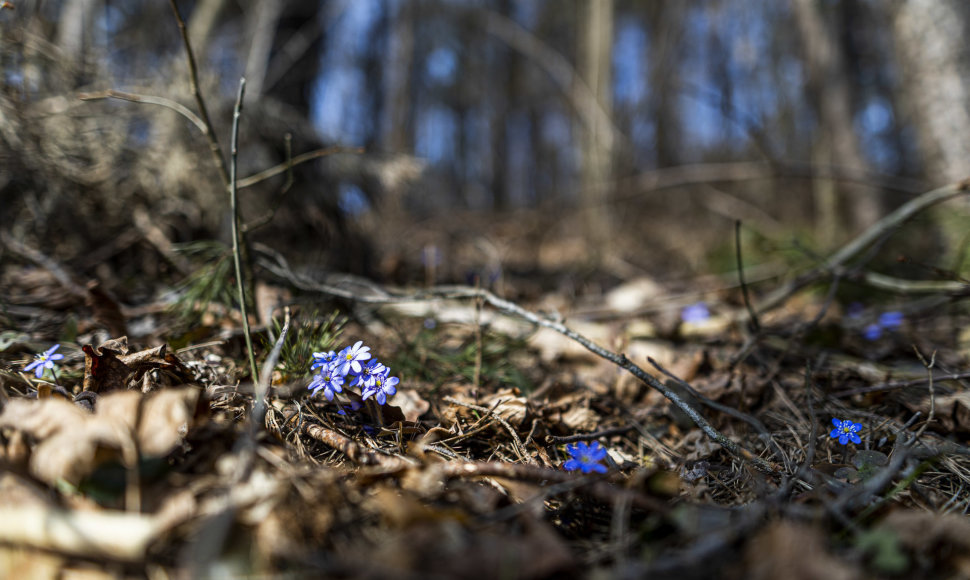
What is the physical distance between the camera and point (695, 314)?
2.62 m

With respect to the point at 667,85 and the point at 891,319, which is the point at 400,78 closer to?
the point at 667,85

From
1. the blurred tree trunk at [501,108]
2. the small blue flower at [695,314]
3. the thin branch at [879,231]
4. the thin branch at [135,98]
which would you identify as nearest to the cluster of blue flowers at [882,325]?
the thin branch at [879,231]

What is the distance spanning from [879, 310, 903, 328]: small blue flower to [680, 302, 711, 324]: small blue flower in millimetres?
725

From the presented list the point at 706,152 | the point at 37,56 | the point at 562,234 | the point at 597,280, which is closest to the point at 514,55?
the point at 706,152

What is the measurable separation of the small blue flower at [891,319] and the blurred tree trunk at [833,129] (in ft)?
8.01

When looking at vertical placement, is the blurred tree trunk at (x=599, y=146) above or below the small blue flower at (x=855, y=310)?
above

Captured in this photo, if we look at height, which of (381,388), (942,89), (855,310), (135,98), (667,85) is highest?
(667,85)

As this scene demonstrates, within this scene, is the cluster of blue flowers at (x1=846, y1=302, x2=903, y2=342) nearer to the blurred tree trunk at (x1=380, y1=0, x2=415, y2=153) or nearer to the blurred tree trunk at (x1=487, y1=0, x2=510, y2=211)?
the blurred tree trunk at (x1=380, y1=0, x2=415, y2=153)

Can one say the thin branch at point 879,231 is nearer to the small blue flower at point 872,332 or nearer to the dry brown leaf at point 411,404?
the small blue flower at point 872,332

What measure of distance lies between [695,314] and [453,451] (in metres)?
1.78

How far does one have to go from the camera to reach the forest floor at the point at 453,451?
0.75 metres

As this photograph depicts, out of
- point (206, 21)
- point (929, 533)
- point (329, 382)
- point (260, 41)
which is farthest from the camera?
point (206, 21)

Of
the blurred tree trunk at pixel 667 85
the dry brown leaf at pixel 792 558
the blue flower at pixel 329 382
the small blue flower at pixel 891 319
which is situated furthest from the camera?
the blurred tree trunk at pixel 667 85

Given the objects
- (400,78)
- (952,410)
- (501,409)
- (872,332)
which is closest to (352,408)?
(501,409)
